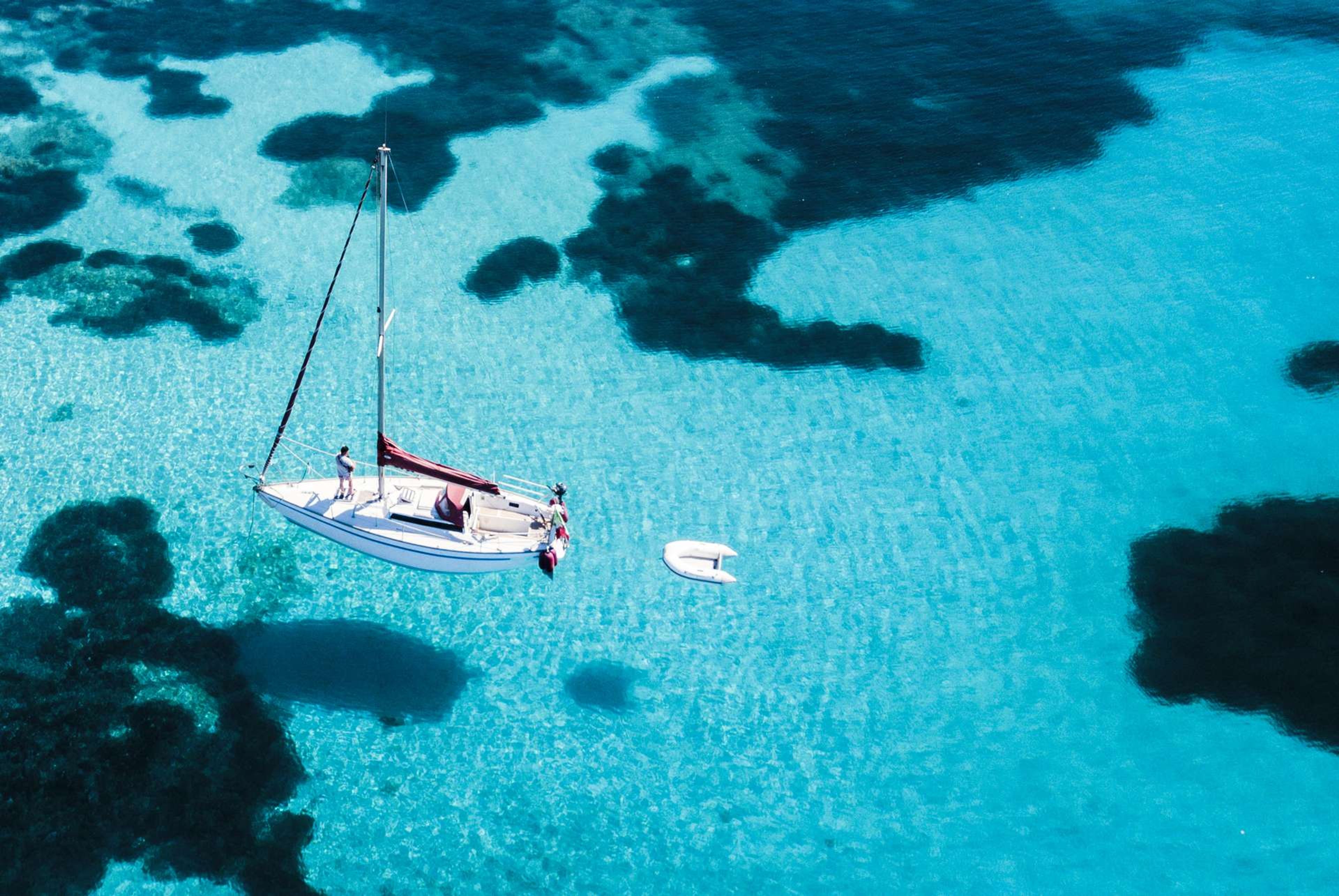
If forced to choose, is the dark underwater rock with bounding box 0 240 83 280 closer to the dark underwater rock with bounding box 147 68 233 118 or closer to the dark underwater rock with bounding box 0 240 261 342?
the dark underwater rock with bounding box 0 240 261 342

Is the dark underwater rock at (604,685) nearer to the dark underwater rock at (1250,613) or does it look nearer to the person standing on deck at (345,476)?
the person standing on deck at (345,476)

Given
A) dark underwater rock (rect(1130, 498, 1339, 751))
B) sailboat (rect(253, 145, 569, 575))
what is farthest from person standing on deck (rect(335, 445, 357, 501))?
dark underwater rock (rect(1130, 498, 1339, 751))

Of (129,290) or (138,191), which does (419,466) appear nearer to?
(129,290)

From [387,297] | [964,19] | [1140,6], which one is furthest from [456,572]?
[1140,6]

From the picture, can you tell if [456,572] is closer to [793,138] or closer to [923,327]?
[923,327]

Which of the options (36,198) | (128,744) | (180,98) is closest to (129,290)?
(36,198)
